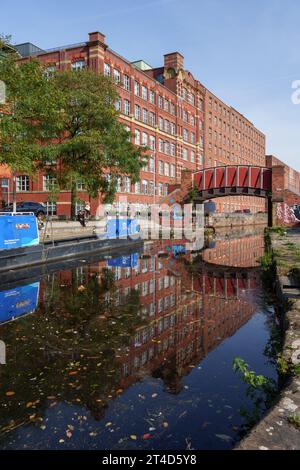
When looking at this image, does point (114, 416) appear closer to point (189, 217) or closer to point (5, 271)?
point (5, 271)

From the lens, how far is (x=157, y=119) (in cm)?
5078

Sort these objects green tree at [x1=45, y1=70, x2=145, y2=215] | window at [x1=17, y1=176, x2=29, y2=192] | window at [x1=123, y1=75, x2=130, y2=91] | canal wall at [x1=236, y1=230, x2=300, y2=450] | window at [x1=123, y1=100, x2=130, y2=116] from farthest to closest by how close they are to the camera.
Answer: window at [x1=123, y1=100, x2=130, y2=116]
window at [x1=123, y1=75, x2=130, y2=91]
window at [x1=17, y1=176, x2=29, y2=192]
green tree at [x1=45, y1=70, x2=145, y2=215]
canal wall at [x1=236, y1=230, x2=300, y2=450]

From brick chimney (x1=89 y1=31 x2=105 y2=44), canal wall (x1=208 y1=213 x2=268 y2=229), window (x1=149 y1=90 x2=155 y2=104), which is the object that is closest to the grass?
brick chimney (x1=89 y1=31 x2=105 y2=44)

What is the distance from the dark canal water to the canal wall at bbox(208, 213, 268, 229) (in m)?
36.7

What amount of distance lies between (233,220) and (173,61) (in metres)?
25.6

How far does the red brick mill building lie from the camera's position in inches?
1526

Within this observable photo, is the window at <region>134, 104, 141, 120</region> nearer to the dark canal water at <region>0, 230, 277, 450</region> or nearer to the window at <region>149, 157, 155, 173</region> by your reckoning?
the window at <region>149, 157, 155, 173</region>

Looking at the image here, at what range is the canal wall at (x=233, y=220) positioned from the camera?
4788cm

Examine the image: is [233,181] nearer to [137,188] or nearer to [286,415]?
[137,188]

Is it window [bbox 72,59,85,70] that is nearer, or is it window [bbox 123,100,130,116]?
window [bbox 72,59,85,70]

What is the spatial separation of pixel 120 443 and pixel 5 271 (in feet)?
35.4

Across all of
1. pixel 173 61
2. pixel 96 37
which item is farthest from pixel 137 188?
pixel 173 61

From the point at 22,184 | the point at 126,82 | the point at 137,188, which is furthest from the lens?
the point at 137,188

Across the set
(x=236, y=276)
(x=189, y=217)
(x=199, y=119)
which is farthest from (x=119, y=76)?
(x=236, y=276)
